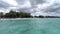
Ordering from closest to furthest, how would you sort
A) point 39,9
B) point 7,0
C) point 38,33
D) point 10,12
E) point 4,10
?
point 38,33 → point 7,0 → point 4,10 → point 39,9 → point 10,12

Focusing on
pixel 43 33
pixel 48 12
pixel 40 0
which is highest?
pixel 40 0

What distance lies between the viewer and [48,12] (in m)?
15.1

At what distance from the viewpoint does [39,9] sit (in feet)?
49.3

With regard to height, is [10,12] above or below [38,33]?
above

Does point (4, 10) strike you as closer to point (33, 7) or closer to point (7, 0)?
point (7, 0)

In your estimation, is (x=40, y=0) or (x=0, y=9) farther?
(x=0, y=9)

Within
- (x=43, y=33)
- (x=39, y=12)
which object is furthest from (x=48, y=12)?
(x=43, y=33)

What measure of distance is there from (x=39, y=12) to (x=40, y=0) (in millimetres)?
3846

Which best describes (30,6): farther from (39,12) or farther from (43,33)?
(43,33)

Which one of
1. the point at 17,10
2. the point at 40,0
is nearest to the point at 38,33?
the point at 40,0

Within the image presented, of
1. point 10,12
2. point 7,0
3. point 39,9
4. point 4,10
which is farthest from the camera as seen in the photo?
point 10,12

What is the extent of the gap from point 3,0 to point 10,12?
466 cm

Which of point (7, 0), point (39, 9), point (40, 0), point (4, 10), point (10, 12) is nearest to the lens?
point (40, 0)

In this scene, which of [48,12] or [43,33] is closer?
[43,33]
